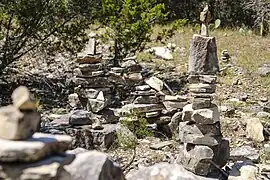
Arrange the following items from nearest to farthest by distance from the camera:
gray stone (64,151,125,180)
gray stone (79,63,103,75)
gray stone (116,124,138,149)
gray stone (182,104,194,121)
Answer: gray stone (64,151,125,180) < gray stone (182,104,194,121) < gray stone (116,124,138,149) < gray stone (79,63,103,75)

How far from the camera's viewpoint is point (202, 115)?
488 cm

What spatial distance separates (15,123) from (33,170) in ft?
0.62

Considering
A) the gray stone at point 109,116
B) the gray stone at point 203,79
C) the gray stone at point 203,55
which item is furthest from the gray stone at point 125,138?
the gray stone at point 203,55

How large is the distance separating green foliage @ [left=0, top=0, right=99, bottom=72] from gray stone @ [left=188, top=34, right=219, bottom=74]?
10.9 feet

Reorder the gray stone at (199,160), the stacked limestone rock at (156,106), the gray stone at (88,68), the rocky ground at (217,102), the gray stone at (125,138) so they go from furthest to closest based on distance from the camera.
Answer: the gray stone at (88,68), the stacked limestone rock at (156,106), the rocky ground at (217,102), the gray stone at (125,138), the gray stone at (199,160)

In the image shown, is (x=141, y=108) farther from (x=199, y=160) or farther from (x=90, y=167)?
(x=90, y=167)

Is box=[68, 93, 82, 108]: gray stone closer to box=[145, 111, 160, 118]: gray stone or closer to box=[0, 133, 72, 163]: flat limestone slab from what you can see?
box=[145, 111, 160, 118]: gray stone

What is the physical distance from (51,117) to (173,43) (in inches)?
228

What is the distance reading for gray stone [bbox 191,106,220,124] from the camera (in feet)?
16.0

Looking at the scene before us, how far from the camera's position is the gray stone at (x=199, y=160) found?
15.3 ft

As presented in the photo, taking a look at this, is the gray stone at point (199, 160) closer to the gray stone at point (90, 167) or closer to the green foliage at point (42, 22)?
the gray stone at point (90, 167)

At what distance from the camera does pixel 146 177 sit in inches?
132

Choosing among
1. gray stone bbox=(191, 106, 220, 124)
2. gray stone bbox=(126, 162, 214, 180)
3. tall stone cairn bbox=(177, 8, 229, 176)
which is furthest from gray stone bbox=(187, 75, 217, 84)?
gray stone bbox=(126, 162, 214, 180)

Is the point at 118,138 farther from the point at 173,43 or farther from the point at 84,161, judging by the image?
the point at 173,43
